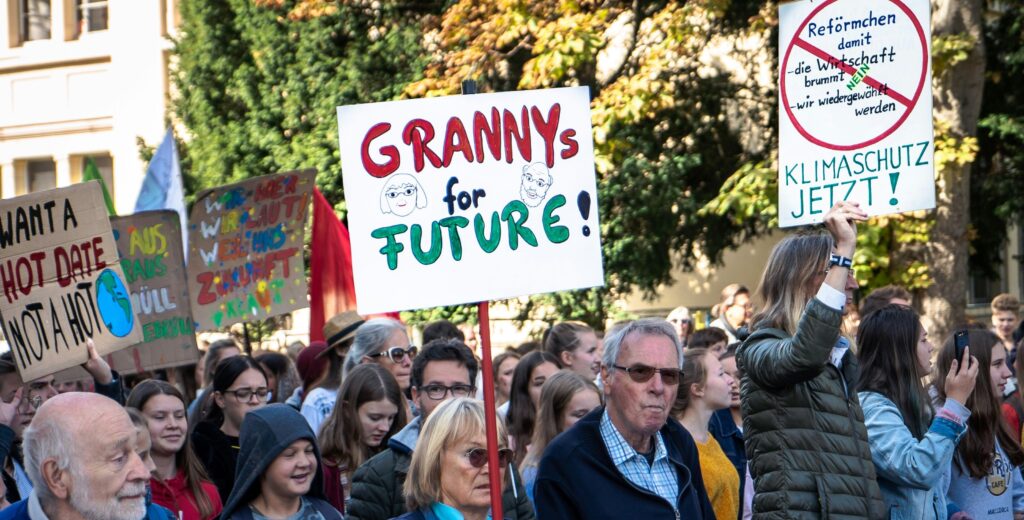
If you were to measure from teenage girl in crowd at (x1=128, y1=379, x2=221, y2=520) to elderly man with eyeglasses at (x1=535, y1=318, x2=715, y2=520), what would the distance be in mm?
2250

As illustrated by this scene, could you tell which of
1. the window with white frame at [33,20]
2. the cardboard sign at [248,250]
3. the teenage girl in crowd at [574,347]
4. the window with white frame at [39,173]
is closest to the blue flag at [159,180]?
the cardboard sign at [248,250]

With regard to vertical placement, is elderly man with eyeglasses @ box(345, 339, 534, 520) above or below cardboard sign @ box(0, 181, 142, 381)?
below

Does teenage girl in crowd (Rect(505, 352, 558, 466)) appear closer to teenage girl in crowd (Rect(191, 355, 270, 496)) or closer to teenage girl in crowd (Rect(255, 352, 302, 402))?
teenage girl in crowd (Rect(191, 355, 270, 496))

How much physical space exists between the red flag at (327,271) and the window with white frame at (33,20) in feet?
64.1

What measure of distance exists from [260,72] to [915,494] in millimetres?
17039

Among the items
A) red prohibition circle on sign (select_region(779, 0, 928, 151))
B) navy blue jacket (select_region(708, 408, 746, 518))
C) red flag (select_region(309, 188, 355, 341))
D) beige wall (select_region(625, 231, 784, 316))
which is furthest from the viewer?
beige wall (select_region(625, 231, 784, 316))

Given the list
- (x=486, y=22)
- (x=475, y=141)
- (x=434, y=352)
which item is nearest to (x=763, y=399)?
(x=475, y=141)

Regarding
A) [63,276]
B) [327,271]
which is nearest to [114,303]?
[63,276]

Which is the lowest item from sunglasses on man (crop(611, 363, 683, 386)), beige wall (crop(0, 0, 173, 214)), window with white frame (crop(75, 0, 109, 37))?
sunglasses on man (crop(611, 363, 683, 386))

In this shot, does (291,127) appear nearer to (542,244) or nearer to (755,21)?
(755,21)

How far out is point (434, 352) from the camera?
21.9ft

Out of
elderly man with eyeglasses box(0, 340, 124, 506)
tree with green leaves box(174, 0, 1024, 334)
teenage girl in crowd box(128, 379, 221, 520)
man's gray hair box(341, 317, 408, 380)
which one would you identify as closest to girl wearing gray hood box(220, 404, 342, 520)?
teenage girl in crowd box(128, 379, 221, 520)

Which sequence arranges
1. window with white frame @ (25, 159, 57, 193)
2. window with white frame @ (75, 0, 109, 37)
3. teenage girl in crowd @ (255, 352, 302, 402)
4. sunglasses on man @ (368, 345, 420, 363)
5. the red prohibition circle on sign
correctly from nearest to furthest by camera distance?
the red prohibition circle on sign, sunglasses on man @ (368, 345, 420, 363), teenage girl in crowd @ (255, 352, 302, 402), window with white frame @ (75, 0, 109, 37), window with white frame @ (25, 159, 57, 193)

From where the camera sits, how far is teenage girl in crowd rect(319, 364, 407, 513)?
23.1 ft
